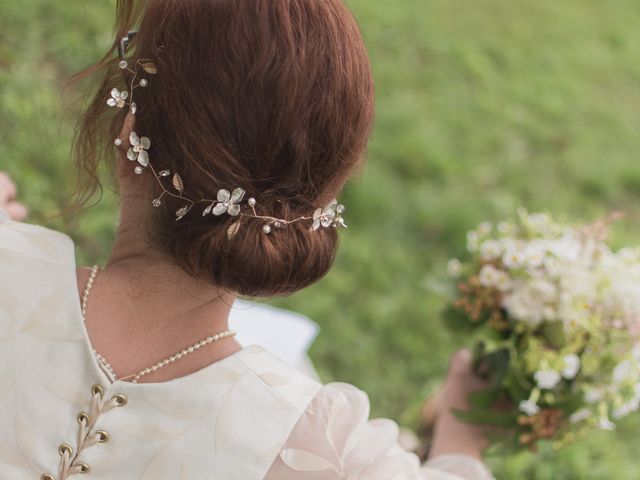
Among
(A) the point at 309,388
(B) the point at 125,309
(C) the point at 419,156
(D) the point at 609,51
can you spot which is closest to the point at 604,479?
(C) the point at 419,156

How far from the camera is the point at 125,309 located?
149cm

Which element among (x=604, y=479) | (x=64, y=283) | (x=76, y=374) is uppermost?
(x=64, y=283)

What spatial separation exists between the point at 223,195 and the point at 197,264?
0.44 feet

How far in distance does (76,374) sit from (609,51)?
478 cm

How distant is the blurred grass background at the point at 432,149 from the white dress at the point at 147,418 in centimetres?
63

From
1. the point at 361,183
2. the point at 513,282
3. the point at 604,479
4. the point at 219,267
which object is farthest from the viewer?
the point at 361,183

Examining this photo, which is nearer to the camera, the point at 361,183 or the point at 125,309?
the point at 125,309

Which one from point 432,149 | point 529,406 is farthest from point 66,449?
point 432,149

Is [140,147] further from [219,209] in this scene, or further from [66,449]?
[66,449]

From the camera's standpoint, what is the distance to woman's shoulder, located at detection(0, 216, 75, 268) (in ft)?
4.97

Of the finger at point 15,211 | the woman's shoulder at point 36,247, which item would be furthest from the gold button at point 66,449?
the finger at point 15,211

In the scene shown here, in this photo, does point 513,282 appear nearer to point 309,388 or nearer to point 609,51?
point 309,388

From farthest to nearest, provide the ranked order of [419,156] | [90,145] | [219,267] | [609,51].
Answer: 1. [609,51]
2. [419,156]
3. [90,145]
4. [219,267]

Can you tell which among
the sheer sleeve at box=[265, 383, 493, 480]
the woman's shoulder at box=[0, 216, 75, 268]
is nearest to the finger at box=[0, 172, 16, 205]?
the woman's shoulder at box=[0, 216, 75, 268]
